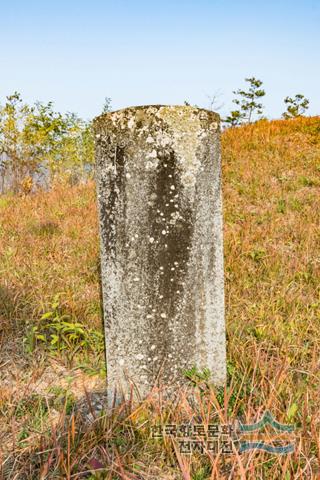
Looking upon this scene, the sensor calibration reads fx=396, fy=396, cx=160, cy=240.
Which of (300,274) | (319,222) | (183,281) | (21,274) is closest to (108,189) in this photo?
(183,281)

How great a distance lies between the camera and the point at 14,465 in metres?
1.72

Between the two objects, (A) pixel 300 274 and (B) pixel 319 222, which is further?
(B) pixel 319 222

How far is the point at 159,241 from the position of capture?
6.61ft

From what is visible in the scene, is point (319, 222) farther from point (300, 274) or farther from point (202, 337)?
point (202, 337)

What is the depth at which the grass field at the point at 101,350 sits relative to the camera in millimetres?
1726

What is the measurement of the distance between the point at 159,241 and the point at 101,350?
3.75 ft

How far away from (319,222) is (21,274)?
393 centimetres
